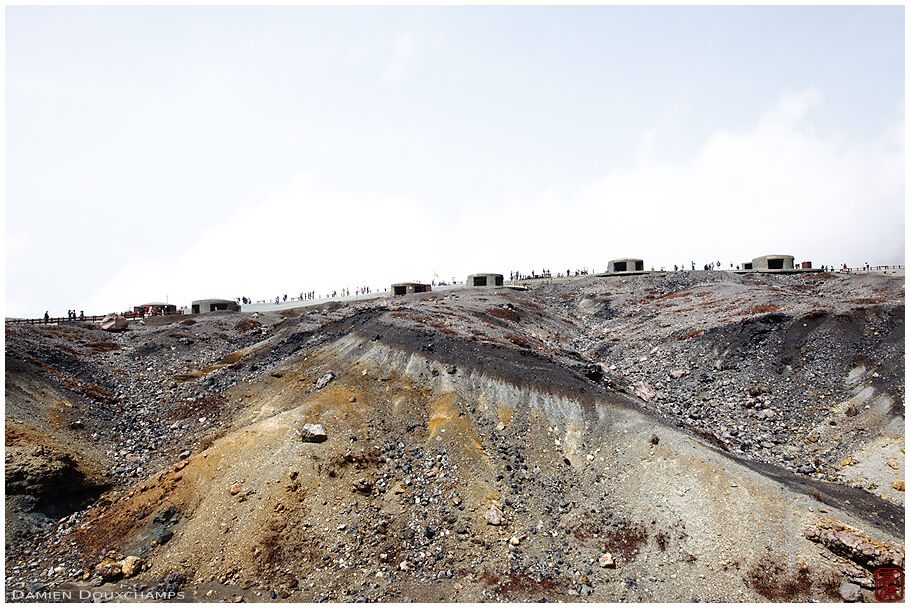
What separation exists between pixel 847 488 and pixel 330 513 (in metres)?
22.1

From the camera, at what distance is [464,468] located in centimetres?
1994

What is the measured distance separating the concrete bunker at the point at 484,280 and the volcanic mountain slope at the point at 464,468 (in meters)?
41.8

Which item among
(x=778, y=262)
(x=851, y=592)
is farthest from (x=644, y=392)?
(x=778, y=262)

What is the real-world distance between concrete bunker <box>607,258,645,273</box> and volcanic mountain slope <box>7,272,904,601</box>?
43.7 meters

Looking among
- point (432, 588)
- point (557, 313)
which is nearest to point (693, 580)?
point (432, 588)

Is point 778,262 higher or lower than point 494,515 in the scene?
higher

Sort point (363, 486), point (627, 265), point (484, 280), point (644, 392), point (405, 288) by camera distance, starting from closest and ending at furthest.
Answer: point (363, 486) → point (644, 392) → point (405, 288) → point (484, 280) → point (627, 265)

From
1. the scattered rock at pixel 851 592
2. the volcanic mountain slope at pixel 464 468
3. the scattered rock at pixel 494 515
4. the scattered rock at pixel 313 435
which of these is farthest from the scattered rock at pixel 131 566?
the scattered rock at pixel 851 592

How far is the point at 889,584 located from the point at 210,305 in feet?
229

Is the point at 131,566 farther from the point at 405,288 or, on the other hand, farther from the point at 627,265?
the point at 627,265

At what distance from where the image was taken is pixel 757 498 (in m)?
17.5

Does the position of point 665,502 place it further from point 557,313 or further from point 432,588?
point 557,313

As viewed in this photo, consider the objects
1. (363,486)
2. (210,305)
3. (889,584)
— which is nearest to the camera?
(889,584)

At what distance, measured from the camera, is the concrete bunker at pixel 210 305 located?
65.3 metres
